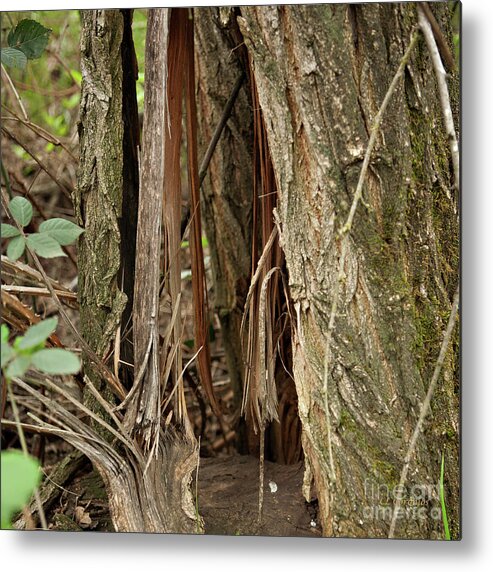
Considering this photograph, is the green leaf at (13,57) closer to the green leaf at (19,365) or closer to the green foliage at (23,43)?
the green foliage at (23,43)

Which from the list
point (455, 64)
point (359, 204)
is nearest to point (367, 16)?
point (455, 64)

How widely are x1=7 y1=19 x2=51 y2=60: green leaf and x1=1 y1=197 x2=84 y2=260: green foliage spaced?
34cm

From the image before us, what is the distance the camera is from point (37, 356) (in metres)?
0.97

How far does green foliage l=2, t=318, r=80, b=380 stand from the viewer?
957mm

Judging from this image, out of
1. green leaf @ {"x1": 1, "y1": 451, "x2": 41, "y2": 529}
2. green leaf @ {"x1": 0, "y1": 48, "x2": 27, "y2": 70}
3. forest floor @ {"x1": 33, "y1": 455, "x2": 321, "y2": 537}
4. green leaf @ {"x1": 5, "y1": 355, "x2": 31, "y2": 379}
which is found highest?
green leaf @ {"x1": 0, "y1": 48, "x2": 27, "y2": 70}

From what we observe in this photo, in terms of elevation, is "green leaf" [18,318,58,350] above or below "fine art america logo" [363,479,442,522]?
above

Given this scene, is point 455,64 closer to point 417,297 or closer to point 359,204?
point 359,204

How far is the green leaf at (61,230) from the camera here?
118 centimetres

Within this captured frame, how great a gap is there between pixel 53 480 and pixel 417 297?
801 mm

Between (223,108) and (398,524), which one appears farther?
(223,108)

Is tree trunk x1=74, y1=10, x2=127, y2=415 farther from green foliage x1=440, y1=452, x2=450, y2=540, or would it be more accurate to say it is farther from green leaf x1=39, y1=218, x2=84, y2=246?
green foliage x1=440, y1=452, x2=450, y2=540

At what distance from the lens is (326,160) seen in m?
1.16

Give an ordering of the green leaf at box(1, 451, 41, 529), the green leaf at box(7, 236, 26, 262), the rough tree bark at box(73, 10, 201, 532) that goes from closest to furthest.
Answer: the green leaf at box(1, 451, 41, 529) < the green leaf at box(7, 236, 26, 262) < the rough tree bark at box(73, 10, 201, 532)

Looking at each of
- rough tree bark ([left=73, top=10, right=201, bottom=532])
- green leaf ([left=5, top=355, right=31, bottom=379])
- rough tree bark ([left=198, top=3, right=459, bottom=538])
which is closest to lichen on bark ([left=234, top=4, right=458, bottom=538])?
rough tree bark ([left=198, top=3, right=459, bottom=538])
